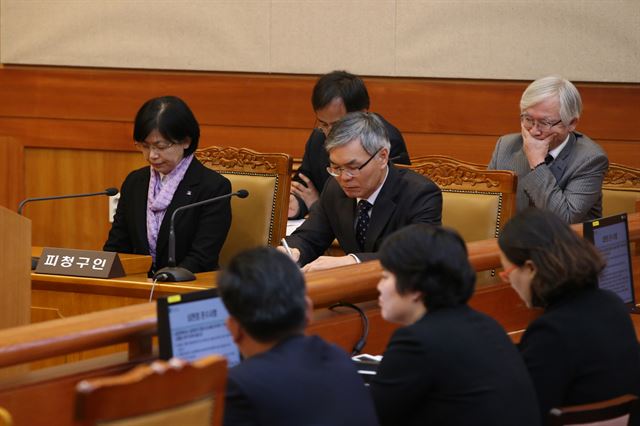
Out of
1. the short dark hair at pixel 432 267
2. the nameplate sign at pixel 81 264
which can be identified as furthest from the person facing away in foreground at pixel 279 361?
the nameplate sign at pixel 81 264

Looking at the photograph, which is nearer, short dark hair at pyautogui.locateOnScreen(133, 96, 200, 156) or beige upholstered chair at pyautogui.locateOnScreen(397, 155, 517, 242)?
beige upholstered chair at pyautogui.locateOnScreen(397, 155, 517, 242)

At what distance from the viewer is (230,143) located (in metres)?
6.55

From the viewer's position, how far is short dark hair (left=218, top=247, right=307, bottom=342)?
1987 mm

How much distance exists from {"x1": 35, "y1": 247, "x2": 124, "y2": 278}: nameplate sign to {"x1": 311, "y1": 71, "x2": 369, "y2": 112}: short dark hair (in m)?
1.58

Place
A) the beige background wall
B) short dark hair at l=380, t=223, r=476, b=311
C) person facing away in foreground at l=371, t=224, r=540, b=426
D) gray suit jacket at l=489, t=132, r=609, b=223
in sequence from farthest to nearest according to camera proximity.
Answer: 1. the beige background wall
2. gray suit jacket at l=489, t=132, r=609, b=223
3. short dark hair at l=380, t=223, r=476, b=311
4. person facing away in foreground at l=371, t=224, r=540, b=426

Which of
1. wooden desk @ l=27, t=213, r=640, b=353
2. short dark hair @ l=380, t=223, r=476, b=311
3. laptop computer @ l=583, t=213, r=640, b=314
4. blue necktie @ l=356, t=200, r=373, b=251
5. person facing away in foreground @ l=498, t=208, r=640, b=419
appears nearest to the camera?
short dark hair @ l=380, t=223, r=476, b=311

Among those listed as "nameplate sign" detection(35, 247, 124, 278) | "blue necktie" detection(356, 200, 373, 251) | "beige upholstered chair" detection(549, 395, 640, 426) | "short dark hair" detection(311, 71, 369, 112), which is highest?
"short dark hair" detection(311, 71, 369, 112)

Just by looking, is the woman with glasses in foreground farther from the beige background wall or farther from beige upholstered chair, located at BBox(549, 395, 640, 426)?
beige upholstered chair, located at BBox(549, 395, 640, 426)

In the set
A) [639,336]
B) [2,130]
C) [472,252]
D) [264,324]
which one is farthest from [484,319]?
[2,130]

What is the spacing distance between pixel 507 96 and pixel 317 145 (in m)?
1.33

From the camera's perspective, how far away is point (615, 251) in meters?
3.48

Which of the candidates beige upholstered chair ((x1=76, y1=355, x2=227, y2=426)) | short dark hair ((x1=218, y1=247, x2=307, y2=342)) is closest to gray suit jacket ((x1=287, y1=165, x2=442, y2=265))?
short dark hair ((x1=218, y1=247, x2=307, y2=342))

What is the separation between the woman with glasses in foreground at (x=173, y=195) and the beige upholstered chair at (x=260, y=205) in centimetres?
19

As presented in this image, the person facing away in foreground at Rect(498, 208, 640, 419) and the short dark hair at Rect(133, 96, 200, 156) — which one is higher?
the short dark hair at Rect(133, 96, 200, 156)
